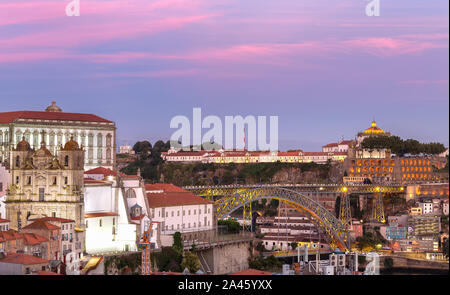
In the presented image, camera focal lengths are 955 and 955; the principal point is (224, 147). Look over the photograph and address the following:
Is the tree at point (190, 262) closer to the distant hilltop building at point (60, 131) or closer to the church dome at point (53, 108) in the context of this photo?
the distant hilltop building at point (60, 131)

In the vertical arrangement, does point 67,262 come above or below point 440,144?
below

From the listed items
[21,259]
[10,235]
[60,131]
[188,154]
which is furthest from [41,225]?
[188,154]

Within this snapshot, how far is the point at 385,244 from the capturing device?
70.9 metres

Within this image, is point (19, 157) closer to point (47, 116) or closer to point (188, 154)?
point (47, 116)

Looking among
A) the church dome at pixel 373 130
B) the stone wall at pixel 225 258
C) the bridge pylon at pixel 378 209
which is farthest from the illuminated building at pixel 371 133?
the stone wall at pixel 225 258

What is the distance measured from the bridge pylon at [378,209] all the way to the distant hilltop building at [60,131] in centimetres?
2214

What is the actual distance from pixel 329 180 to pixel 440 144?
11995mm

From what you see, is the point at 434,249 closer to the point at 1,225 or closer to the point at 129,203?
the point at 129,203

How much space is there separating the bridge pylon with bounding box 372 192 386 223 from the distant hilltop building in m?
22.1

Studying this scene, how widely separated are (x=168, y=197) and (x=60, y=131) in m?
22.1

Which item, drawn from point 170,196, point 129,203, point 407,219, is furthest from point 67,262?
point 407,219

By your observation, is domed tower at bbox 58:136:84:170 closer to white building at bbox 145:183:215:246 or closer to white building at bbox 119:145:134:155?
white building at bbox 145:183:215:246

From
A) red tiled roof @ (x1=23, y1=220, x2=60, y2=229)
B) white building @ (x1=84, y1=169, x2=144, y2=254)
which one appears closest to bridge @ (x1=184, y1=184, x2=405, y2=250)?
white building @ (x1=84, y1=169, x2=144, y2=254)

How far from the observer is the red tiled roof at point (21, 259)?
123 ft
